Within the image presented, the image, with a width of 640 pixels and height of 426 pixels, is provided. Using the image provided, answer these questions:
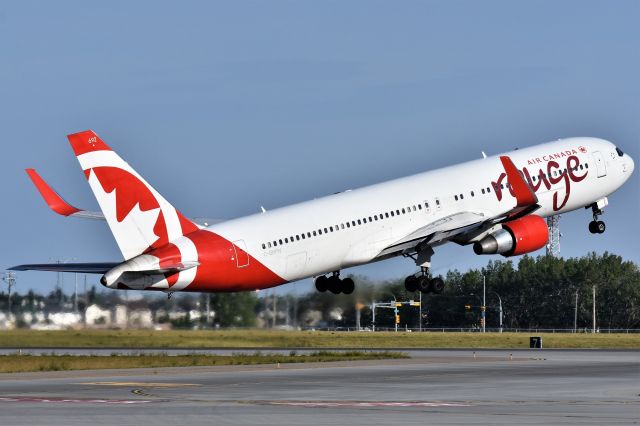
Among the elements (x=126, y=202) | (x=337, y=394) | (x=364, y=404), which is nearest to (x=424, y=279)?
(x=126, y=202)

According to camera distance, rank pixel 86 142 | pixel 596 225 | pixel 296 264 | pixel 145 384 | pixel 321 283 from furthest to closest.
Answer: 1. pixel 596 225
2. pixel 321 283
3. pixel 296 264
4. pixel 86 142
5. pixel 145 384

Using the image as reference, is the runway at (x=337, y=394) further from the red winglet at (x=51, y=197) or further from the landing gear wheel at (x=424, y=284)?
the red winglet at (x=51, y=197)

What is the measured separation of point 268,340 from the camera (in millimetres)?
94188

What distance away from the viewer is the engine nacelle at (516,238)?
240 ft

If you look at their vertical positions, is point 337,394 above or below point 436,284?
below

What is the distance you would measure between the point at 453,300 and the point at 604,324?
78.6 feet

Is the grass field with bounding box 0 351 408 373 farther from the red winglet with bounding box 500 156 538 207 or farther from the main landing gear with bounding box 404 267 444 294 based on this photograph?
the red winglet with bounding box 500 156 538 207

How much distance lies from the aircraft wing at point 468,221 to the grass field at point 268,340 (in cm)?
1550

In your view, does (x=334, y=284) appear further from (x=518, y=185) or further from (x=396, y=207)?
(x=518, y=185)

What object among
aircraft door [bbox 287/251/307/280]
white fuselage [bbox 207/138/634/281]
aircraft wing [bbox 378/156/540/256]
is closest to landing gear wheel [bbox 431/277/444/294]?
aircraft wing [bbox 378/156/540/256]

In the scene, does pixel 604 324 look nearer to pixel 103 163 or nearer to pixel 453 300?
pixel 453 300

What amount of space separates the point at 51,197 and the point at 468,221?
69.5 feet

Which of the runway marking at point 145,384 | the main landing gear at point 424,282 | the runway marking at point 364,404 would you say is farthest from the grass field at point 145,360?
the runway marking at point 364,404

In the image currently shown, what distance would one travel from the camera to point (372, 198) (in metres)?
69.2
